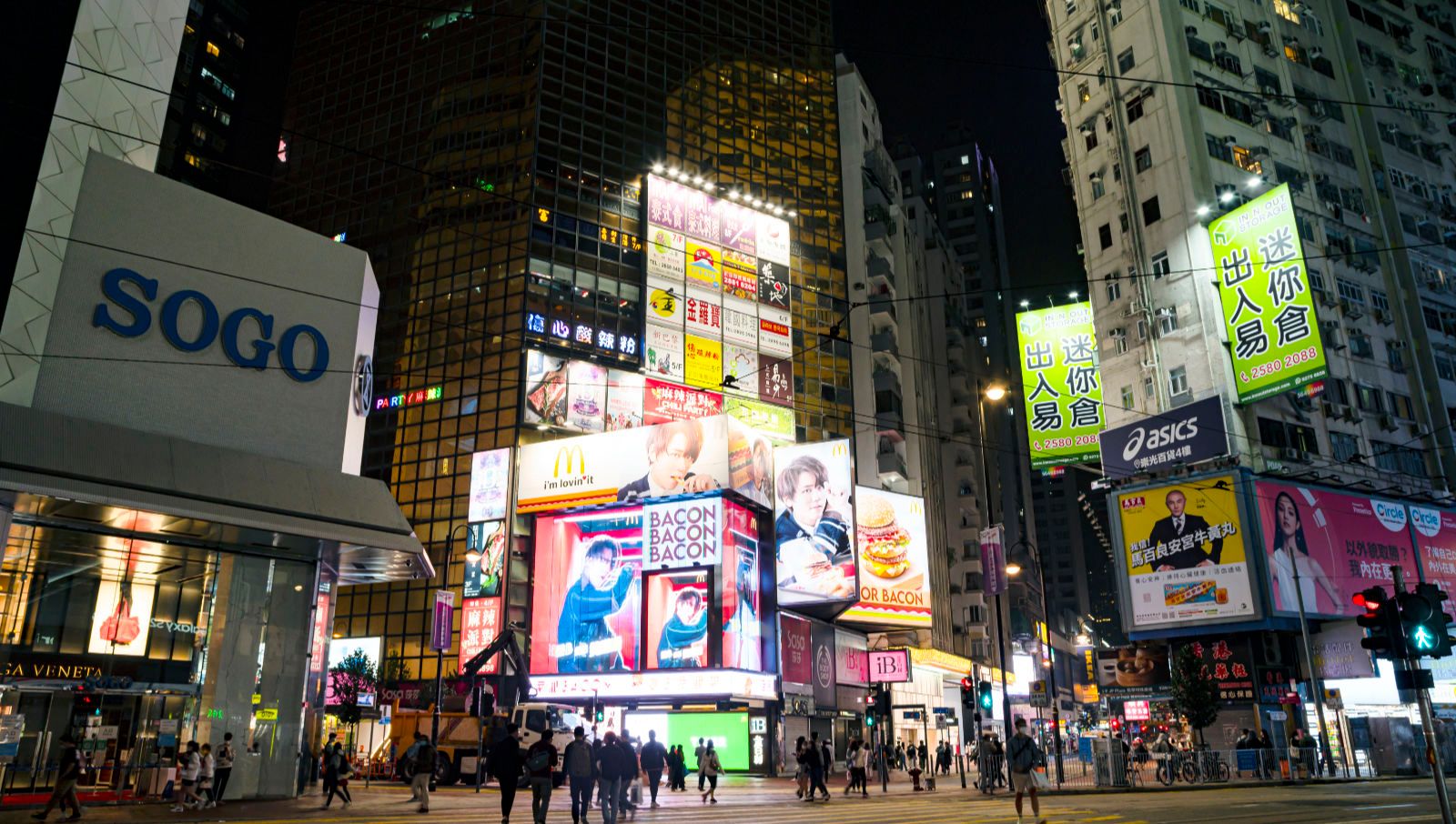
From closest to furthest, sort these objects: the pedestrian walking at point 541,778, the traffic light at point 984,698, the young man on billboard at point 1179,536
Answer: the pedestrian walking at point 541,778 < the traffic light at point 984,698 < the young man on billboard at point 1179,536

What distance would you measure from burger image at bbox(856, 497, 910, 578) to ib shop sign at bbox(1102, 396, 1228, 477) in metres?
13.3

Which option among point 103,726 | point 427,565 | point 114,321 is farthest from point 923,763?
point 114,321

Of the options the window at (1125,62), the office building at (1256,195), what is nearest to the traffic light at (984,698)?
the office building at (1256,195)

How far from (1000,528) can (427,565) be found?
19510 mm

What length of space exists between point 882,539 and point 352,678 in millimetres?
29424

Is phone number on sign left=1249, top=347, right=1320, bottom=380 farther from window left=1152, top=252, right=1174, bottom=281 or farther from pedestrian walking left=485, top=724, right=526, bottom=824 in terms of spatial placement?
pedestrian walking left=485, top=724, right=526, bottom=824

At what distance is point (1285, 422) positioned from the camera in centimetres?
4525

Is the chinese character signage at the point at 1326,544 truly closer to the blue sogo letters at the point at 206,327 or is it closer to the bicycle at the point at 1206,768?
the bicycle at the point at 1206,768

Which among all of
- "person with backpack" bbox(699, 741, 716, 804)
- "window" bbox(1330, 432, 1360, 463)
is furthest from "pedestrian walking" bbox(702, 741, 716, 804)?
"window" bbox(1330, 432, 1360, 463)

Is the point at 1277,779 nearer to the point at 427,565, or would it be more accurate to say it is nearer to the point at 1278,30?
the point at 427,565

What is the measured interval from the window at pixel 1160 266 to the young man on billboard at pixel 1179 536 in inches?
432

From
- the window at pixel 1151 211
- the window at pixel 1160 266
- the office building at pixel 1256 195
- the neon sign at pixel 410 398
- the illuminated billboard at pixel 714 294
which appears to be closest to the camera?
the office building at pixel 1256 195

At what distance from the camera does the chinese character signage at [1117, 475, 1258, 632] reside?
4128 centimetres

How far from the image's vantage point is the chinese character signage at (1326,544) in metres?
41.3
